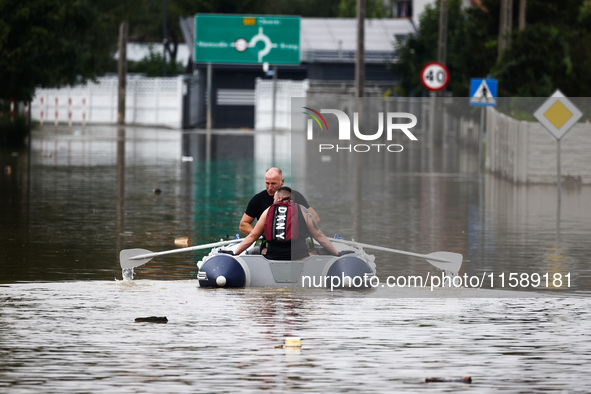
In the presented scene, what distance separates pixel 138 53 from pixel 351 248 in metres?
88.2

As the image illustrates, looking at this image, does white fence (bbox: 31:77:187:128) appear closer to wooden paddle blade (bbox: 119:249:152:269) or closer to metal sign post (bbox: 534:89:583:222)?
metal sign post (bbox: 534:89:583:222)

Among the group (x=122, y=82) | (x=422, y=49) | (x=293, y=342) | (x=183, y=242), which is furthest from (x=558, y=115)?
(x=122, y=82)

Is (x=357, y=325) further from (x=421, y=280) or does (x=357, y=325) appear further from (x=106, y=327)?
(x=421, y=280)

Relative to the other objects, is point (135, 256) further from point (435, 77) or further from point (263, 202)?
point (435, 77)

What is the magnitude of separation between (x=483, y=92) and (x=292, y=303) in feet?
69.3

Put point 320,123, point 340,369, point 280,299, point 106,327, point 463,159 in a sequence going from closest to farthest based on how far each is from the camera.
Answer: point 340,369
point 106,327
point 280,299
point 320,123
point 463,159

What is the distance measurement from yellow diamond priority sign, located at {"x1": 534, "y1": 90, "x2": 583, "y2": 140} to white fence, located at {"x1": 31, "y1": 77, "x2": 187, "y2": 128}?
3746 centimetres

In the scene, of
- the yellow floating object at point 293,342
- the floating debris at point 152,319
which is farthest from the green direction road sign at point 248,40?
the yellow floating object at point 293,342

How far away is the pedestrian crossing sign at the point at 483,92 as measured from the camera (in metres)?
33.2

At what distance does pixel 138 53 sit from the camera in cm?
10162

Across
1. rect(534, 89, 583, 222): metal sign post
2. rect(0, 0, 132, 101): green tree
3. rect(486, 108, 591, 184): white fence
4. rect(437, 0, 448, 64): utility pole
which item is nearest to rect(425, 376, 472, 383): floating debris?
rect(534, 89, 583, 222): metal sign post

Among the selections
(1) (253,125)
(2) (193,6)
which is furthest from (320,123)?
(2) (193,6)

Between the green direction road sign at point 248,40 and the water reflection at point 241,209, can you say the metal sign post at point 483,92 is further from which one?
the green direction road sign at point 248,40

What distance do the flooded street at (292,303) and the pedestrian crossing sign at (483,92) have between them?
4.95m
